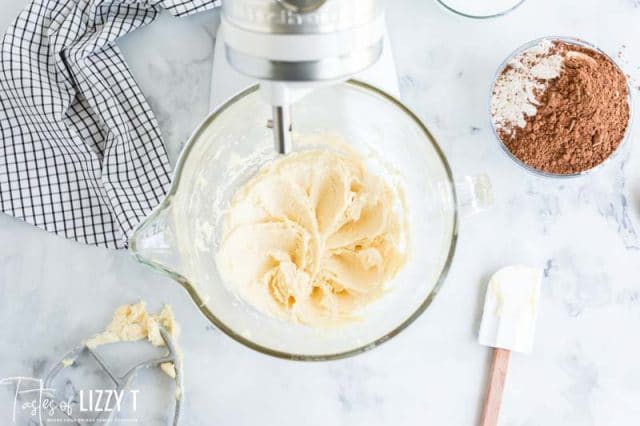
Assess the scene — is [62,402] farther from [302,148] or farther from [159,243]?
[302,148]

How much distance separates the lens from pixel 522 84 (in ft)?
3.78

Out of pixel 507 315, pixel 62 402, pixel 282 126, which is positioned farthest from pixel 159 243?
pixel 507 315

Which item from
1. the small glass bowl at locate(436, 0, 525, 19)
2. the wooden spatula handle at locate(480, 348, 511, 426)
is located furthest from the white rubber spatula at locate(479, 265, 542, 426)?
the small glass bowl at locate(436, 0, 525, 19)

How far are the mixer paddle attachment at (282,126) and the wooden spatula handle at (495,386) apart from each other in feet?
2.04

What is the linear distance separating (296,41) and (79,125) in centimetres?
65

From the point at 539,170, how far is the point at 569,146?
0.20 ft

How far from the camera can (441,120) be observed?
3.93 feet

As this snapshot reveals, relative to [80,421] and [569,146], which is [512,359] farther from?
[80,421]

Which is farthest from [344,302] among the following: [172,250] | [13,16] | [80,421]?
[13,16]

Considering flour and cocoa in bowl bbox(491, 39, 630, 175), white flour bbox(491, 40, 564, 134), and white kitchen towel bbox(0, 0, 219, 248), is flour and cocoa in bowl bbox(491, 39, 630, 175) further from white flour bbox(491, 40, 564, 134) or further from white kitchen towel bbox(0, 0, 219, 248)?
white kitchen towel bbox(0, 0, 219, 248)

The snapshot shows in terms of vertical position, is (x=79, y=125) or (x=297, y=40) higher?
(x=297, y=40)

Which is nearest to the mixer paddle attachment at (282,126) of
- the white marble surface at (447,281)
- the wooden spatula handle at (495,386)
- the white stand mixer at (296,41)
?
the white stand mixer at (296,41)

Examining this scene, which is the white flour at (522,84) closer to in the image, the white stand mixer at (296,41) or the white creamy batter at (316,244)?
the white creamy batter at (316,244)

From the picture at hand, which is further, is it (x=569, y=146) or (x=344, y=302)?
(x=569, y=146)
